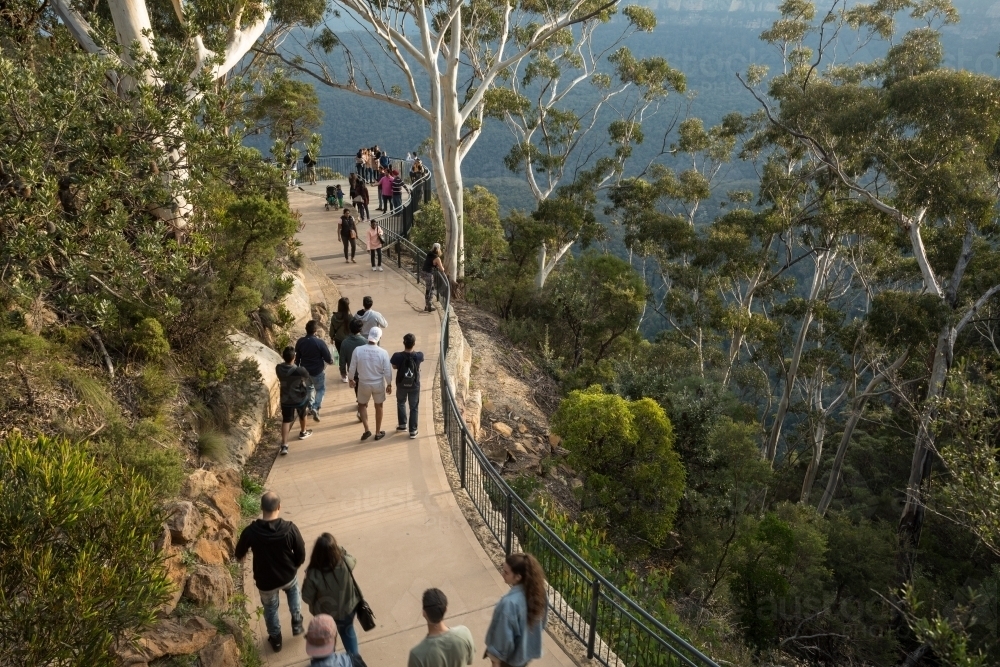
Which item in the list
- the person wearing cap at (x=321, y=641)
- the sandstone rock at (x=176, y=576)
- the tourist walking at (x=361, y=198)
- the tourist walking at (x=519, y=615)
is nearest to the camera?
the person wearing cap at (x=321, y=641)

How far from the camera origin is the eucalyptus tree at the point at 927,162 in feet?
50.1

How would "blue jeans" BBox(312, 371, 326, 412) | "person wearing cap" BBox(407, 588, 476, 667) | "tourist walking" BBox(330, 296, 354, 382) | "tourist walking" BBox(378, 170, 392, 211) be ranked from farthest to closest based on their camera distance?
"tourist walking" BBox(378, 170, 392, 211), "tourist walking" BBox(330, 296, 354, 382), "blue jeans" BBox(312, 371, 326, 412), "person wearing cap" BBox(407, 588, 476, 667)

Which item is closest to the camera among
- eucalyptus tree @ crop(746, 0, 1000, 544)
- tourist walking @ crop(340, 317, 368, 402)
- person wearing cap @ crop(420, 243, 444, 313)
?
tourist walking @ crop(340, 317, 368, 402)

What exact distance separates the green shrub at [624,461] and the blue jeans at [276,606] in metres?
7.37

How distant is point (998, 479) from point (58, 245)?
12.5 m

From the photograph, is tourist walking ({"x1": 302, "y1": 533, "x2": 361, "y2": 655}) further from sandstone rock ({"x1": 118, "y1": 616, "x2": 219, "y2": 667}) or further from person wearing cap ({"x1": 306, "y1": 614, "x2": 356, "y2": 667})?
sandstone rock ({"x1": 118, "y1": 616, "x2": 219, "y2": 667})

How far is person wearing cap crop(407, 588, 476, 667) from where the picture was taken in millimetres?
4227

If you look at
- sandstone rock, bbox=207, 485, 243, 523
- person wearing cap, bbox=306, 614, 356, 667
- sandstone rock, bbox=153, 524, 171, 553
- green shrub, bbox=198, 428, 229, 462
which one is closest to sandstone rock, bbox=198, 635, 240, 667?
sandstone rock, bbox=153, 524, 171, 553

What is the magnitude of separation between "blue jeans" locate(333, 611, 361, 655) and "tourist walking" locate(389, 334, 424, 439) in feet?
11.8

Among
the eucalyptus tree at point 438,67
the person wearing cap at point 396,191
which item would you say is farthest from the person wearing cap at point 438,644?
the person wearing cap at point 396,191

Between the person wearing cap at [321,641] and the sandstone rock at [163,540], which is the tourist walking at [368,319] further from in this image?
the person wearing cap at [321,641]

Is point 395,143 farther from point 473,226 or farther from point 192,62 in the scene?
point 192,62

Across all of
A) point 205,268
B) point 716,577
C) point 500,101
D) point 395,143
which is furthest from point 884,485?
point 395,143

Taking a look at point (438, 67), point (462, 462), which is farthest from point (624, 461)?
point (438, 67)
